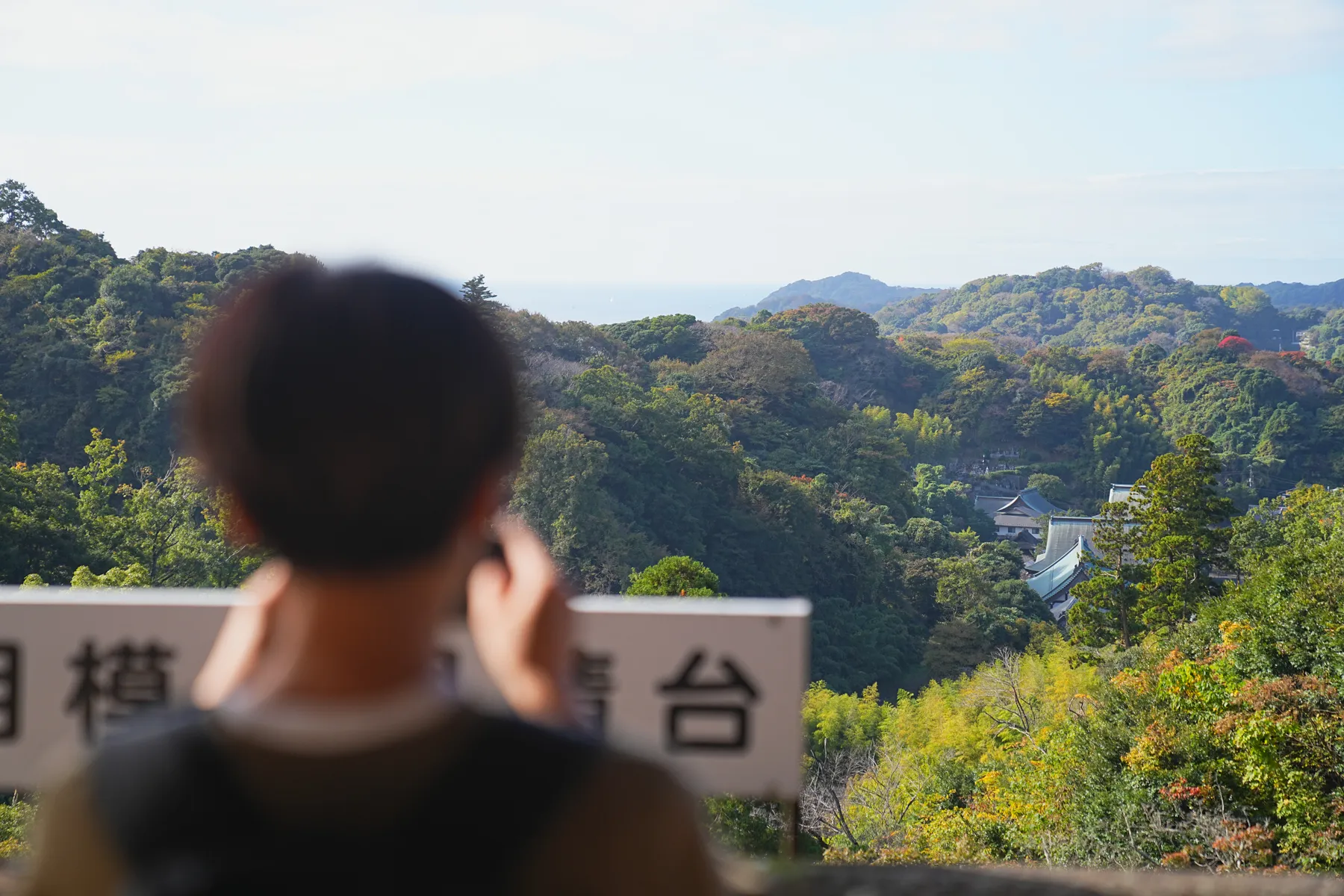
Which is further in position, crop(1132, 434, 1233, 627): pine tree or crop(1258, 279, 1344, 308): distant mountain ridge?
crop(1258, 279, 1344, 308): distant mountain ridge

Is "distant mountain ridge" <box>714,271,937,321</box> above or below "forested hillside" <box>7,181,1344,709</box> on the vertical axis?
above

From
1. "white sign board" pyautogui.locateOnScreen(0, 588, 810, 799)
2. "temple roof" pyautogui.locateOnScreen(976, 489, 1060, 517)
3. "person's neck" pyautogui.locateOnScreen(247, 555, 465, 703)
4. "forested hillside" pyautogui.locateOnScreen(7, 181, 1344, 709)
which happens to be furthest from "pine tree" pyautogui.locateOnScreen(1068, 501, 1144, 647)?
"person's neck" pyautogui.locateOnScreen(247, 555, 465, 703)

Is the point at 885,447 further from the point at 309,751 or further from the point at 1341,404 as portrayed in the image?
the point at 309,751

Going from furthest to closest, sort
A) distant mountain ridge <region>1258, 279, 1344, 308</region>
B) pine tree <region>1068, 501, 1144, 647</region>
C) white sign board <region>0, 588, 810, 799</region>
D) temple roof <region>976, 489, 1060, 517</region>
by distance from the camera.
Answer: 1. distant mountain ridge <region>1258, 279, 1344, 308</region>
2. temple roof <region>976, 489, 1060, 517</region>
3. pine tree <region>1068, 501, 1144, 647</region>
4. white sign board <region>0, 588, 810, 799</region>

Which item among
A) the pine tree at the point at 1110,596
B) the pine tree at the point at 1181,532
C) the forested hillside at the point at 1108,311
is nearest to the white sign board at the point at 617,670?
A: the pine tree at the point at 1181,532

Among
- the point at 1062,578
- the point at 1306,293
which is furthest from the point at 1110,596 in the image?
the point at 1306,293

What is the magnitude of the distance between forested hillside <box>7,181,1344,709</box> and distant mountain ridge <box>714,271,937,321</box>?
50773 millimetres

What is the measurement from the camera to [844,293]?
9919cm

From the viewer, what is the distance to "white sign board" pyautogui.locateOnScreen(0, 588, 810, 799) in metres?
1.11

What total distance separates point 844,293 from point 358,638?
100904 mm

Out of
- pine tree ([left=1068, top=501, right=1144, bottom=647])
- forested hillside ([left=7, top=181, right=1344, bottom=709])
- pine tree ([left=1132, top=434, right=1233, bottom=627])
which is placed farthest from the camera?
pine tree ([left=1068, top=501, right=1144, bottom=647])

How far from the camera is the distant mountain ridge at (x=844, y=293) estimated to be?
3418 inches

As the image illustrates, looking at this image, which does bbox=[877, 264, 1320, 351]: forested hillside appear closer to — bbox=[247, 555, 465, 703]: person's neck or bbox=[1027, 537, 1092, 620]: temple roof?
bbox=[1027, 537, 1092, 620]: temple roof

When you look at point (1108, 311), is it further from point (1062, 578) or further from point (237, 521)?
point (237, 521)
